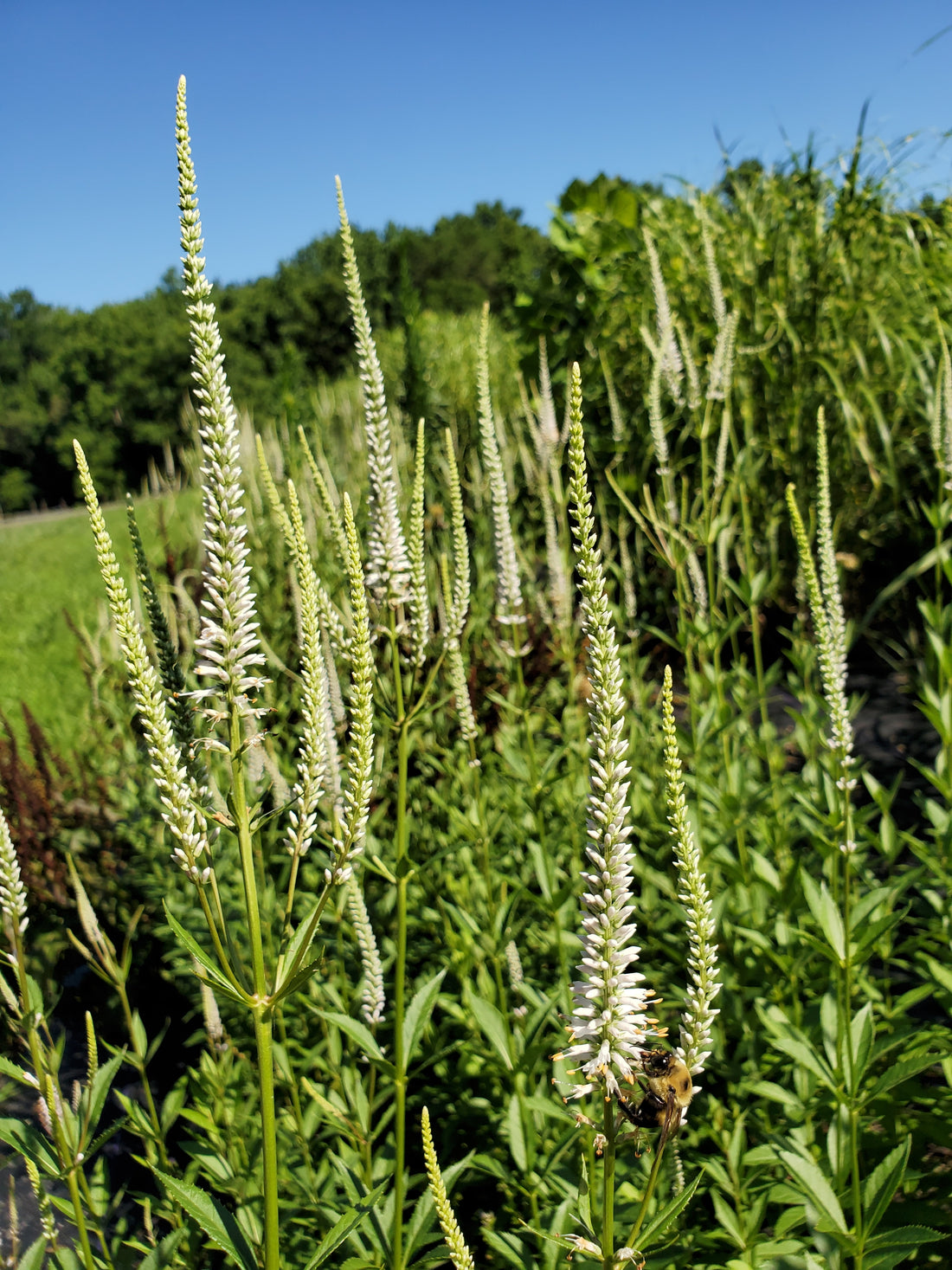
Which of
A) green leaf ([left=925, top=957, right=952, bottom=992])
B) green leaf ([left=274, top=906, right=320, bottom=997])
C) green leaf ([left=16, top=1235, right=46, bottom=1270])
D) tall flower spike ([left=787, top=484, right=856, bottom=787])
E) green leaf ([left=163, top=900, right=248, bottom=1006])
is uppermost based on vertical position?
tall flower spike ([left=787, top=484, right=856, bottom=787])

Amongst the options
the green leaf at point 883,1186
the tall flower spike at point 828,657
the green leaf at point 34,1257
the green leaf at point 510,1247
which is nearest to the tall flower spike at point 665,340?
the tall flower spike at point 828,657

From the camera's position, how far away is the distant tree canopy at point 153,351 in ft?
167

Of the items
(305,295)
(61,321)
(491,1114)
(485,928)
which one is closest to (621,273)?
(485,928)

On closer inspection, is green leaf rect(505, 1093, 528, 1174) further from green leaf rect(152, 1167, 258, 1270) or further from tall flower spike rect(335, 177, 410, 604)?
tall flower spike rect(335, 177, 410, 604)

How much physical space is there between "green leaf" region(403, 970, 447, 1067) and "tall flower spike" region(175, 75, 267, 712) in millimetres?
843

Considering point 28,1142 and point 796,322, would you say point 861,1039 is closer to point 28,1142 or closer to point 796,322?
point 28,1142

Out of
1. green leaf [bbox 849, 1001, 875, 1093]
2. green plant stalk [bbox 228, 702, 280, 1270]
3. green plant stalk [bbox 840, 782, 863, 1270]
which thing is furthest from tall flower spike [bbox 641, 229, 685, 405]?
green plant stalk [bbox 228, 702, 280, 1270]

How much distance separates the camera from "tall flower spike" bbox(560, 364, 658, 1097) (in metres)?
0.91

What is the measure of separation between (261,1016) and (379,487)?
1.08 metres

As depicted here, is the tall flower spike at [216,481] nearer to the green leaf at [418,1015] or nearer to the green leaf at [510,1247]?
the green leaf at [418,1015]

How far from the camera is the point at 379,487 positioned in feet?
5.90

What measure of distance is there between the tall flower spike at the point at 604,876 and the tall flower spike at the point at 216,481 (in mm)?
439

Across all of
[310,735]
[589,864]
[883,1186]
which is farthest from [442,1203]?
[589,864]

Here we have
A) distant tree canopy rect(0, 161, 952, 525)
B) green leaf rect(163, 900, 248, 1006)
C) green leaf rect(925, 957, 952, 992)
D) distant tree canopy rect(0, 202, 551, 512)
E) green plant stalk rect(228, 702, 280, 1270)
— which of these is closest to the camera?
green leaf rect(163, 900, 248, 1006)
